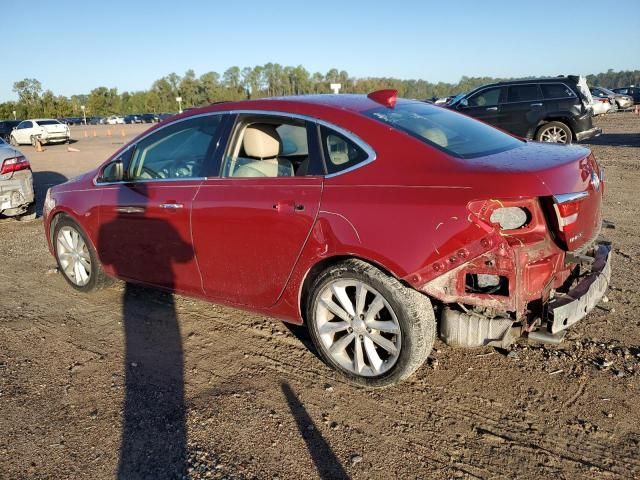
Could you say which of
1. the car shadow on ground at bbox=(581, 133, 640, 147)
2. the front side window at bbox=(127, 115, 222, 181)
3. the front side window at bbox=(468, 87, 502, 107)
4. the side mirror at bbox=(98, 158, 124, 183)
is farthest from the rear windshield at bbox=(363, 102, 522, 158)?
the car shadow on ground at bbox=(581, 133, 640, 147)

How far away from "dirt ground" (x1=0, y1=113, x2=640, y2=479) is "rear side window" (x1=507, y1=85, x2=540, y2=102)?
9401 millimetres

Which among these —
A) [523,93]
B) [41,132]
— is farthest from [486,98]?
[41,132]

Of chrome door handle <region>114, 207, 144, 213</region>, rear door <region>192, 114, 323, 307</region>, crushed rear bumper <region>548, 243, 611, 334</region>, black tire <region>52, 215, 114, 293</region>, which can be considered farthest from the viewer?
black tire <region>52, 215, 114, 293</region>

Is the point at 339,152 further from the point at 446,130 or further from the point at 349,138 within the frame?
the point at 446,130

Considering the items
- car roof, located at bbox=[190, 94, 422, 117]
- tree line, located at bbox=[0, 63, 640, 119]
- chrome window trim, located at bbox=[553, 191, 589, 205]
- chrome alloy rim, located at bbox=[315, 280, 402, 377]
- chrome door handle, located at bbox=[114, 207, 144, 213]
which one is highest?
tree line, located at bbox=[0, 63, 640, 119]

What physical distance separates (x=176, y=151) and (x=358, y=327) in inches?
81.9

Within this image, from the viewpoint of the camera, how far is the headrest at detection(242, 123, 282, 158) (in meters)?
3.68

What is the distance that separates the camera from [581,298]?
2.94 metres

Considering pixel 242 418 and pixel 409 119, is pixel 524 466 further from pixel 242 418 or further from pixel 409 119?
pixel 409 119

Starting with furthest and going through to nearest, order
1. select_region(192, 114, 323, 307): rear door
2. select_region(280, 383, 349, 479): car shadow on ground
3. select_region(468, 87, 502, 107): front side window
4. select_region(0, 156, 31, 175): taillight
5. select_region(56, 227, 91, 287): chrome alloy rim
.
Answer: select_region(468, 87, 502, 107): front side window, select_region(0, 156, 31, 175): taillight, select_region(56, 227, 91, 287): chrome alloy rim, select_region(192, 114, 323, 307): rear door, select_region(280, 383, 349, 479): car shadow on ground

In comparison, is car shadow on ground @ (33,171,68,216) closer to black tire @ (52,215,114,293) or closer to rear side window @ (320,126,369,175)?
black tire @ (52,215,114,293)

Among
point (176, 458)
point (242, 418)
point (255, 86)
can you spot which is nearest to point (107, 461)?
point (176, 458)

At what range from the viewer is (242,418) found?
2.96m

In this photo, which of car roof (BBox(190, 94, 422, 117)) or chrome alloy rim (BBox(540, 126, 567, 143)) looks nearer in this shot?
car roof (BBox(190, 94, 422, 117))
